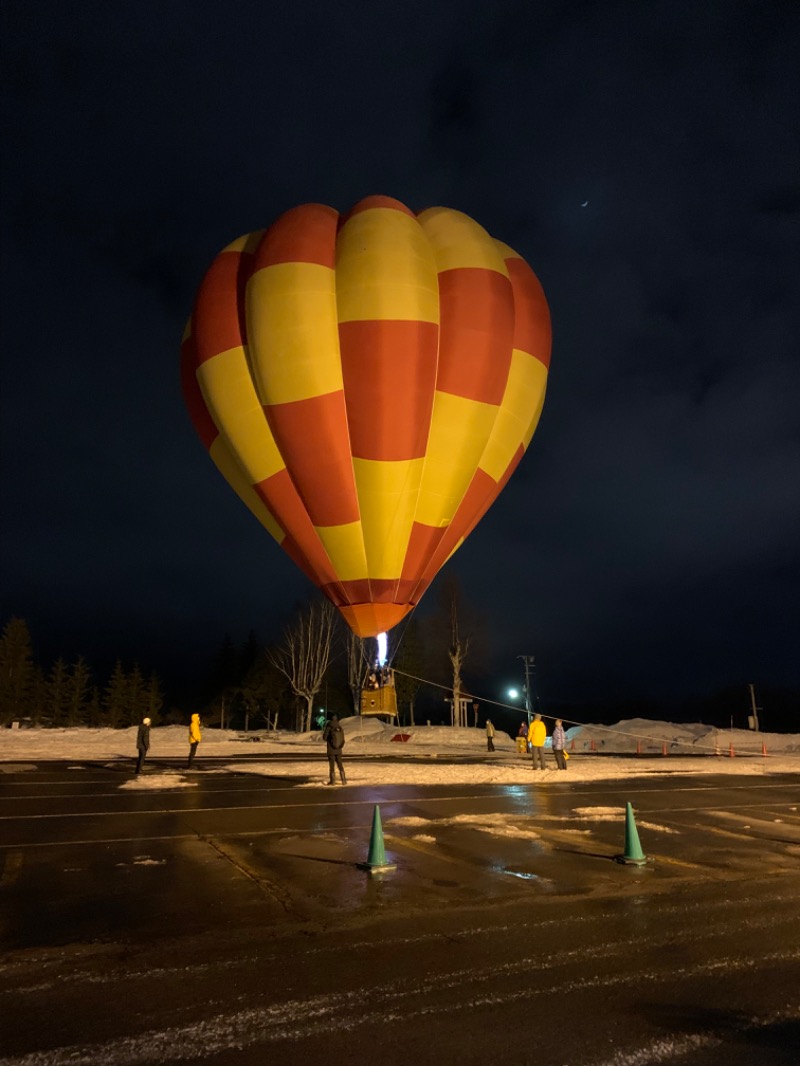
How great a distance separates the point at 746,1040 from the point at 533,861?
4536 millimetres

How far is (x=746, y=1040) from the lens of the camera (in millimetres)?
3684

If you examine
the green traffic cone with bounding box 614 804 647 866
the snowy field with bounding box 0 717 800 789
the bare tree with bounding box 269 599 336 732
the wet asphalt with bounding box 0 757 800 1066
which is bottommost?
the wet asphalt with bounding box 0 757 800 1066

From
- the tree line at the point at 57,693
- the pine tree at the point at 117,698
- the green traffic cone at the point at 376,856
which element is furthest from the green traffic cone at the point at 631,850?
the pine tree at the point at 117,698

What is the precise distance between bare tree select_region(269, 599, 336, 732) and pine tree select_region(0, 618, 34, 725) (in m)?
26.5

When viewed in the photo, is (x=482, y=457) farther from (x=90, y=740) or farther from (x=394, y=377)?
(x=90, y=740)

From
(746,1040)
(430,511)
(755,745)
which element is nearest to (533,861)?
(746,1040)

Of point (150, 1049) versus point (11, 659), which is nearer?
point (150, 1049)

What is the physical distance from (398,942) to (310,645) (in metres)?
40.8

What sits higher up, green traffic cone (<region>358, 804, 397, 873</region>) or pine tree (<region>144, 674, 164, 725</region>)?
pine tree (<region>144, 674, 164, 725</region>)

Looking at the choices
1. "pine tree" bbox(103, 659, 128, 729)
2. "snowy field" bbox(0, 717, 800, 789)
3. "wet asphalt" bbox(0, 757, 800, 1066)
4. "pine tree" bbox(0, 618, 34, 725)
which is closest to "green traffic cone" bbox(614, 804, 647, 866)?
"wet asphalt" bbox(0, 757, 800, 1066)

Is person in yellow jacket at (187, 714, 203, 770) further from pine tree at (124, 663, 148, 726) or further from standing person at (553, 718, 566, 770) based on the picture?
pine tree at (124, 663, 148, 726)

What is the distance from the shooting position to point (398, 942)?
17.1 ft

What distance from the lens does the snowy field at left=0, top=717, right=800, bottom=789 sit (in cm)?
1772

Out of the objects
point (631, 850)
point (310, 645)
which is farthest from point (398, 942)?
point (310, 645)
